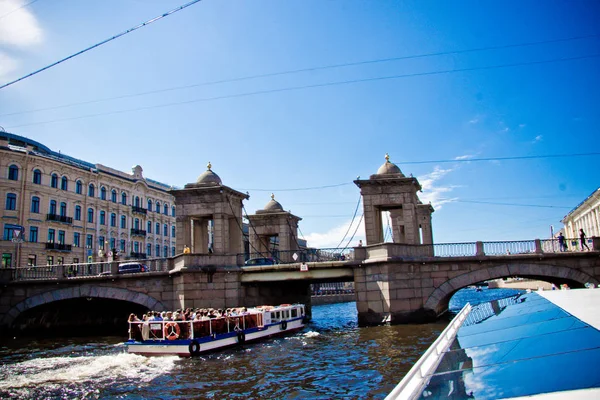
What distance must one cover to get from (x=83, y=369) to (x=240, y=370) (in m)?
6.42

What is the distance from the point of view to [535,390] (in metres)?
4.18

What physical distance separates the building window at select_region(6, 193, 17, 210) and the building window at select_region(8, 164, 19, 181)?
5.03ft

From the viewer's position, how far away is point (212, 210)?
102 ft

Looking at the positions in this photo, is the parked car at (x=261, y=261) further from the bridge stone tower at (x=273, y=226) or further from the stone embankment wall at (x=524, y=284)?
the stone embankment wall at (x=524, y=284)

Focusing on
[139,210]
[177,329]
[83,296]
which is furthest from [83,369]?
[139,210]

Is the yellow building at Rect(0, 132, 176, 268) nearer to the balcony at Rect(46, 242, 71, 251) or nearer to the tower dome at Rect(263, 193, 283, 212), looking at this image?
the balcony at Rect(46, 242, 71, 251)

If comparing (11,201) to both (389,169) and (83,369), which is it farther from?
(389,169)

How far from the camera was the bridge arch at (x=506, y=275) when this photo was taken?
85.4ft

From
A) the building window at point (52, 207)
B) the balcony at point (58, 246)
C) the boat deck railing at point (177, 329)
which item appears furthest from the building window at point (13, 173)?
the boat deck railing at point (177, 329)

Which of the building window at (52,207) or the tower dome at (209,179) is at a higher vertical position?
the building window at (52,207)

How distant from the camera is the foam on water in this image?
16.5m

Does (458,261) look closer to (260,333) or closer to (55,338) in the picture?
(260,333)

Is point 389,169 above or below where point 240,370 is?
above

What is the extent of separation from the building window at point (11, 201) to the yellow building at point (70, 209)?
2 cm
